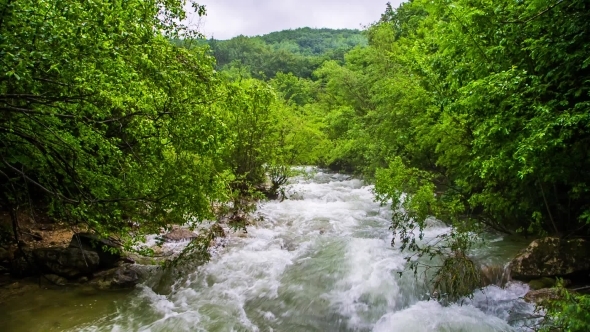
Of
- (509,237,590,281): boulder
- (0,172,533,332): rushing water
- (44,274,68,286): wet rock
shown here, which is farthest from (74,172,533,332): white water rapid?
(44,274,68,286): wet rock

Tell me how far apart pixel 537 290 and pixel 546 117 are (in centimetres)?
340

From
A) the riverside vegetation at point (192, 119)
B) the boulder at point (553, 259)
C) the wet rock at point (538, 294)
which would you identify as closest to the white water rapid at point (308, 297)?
the wet rock at point (538, 294)

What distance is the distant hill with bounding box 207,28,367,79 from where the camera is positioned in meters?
76.3

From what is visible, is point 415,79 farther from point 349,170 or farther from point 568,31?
point 349,170

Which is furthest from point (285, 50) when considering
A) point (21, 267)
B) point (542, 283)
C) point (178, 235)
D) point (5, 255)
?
point (542, 283)

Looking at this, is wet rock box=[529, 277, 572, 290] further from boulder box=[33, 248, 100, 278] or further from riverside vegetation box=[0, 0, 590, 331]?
boulder box=[33, 248, 100, 278]

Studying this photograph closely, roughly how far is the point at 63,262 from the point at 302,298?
16.7 feet

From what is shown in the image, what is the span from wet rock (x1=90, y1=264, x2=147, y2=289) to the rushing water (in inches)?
→ 13.8

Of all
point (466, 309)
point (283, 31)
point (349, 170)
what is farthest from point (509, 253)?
point (283, 31)

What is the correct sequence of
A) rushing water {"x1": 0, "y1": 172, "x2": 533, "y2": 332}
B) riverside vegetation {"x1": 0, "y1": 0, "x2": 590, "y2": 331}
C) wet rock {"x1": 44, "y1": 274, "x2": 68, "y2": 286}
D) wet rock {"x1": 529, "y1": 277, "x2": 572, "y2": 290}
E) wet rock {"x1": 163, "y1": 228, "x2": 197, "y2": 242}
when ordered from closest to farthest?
riverside vegetation {"x1": 0, "y1": 0, "x2": 590, "y2": 331} → rushing water {"x1": 0, "y1": 172, "x2": 533, "y2": 332} → wet rock {"x1": 529, "y1": 277, "x2": 572, "y2": 290} → wet rock {"x1": 44, "y1": 274, "x2": 68, "y2": 286} → wet rock {"x1": 163, "y1": 228, "x2": 197, "y2": 242}

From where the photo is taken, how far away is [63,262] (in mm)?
7797

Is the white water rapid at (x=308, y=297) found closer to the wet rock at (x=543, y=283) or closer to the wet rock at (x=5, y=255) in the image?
the wet rock at (x=543, y=283)

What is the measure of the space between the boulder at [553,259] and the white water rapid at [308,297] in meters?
0.36

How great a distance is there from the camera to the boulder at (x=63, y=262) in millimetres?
7750
